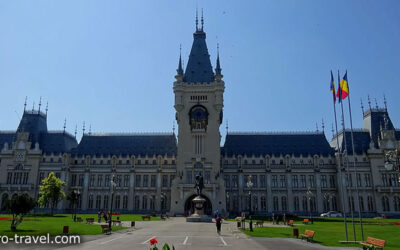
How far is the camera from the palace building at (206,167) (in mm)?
82688

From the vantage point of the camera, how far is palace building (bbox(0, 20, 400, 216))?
8269 centimetres

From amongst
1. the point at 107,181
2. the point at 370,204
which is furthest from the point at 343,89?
the point at 107,181

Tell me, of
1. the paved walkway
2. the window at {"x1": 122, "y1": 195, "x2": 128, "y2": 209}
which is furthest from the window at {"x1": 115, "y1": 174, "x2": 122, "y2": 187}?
the paved walkway

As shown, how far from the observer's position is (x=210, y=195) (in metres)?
78.8

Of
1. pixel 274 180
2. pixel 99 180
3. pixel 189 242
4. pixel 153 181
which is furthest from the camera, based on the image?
pixel 99 180

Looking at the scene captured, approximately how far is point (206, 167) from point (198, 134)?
→ 9294 millimetres

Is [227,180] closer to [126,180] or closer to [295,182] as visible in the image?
[295,182]

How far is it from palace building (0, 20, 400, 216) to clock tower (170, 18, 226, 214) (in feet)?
0.88

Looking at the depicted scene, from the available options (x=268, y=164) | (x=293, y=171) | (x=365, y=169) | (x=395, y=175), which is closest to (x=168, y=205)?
(x=268, y=164)

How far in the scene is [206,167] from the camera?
8212 cm

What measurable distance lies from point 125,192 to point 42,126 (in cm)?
3619

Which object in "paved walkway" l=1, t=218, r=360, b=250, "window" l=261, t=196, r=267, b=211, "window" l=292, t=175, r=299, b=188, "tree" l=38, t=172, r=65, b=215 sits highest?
"window" l=292, t=175, r=299, b=188

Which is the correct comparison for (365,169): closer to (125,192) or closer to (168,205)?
(168,205)

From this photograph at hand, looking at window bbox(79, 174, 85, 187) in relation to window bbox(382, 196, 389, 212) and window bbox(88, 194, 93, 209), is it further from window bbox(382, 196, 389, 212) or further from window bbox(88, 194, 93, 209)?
window bbox(382, 196, 389, 212)
